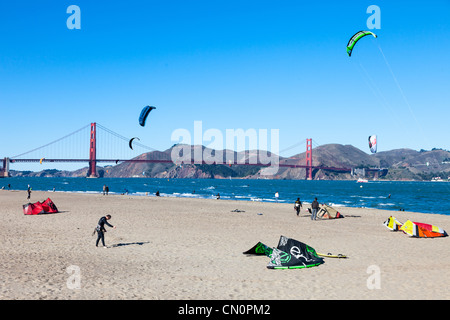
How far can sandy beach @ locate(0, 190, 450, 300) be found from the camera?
345 inches

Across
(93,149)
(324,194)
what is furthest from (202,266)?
(93,149)

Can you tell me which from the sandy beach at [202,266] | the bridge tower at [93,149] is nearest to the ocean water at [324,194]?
the sandy beach at [202,266]

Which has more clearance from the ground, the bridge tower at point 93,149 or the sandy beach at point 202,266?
the bridge tower at point 93,149

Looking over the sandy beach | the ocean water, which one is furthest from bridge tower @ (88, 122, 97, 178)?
the sandy beach

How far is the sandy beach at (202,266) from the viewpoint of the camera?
8.76m

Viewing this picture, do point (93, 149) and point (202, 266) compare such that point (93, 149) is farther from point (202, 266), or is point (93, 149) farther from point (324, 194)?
point (202, 266)

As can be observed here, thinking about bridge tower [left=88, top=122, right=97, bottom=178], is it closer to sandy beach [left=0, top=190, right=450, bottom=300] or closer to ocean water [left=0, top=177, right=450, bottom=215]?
ocean water [left=0, top=177, right=450, bottom=215]

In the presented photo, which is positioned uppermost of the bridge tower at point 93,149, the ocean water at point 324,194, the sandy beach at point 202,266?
the bridge tower at point 93,149

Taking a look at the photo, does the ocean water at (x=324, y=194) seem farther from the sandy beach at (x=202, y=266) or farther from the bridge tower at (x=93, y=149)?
the bridge tower at (x=93, y=149)

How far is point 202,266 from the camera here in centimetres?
1141

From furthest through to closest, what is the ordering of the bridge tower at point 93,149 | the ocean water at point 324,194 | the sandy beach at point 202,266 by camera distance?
the bridge tower at point 93,149, the ocean water at point 324,194, the sandy beach at point 202,266

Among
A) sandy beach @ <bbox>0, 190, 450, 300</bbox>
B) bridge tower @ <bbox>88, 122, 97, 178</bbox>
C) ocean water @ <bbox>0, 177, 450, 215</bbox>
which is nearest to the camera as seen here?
sandy beach @ <bbox>0, 190, 450, 300</bbox>
